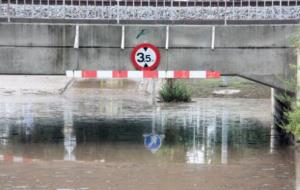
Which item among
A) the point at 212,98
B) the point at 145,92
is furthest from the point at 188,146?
the point at 145,92

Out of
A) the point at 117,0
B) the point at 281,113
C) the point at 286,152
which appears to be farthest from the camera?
the point at 281,113

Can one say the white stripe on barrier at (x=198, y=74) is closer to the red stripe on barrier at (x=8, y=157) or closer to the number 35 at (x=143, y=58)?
the number 35 at (x=143, y=58)

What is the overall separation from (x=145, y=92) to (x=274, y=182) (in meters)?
23.1

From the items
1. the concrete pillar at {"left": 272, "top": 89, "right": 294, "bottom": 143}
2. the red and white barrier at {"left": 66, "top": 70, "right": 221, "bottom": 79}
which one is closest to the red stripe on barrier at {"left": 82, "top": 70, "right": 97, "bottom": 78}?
the red and white barrier at {"left": 66, "top": 70, "right": 221, "bottom": 79}

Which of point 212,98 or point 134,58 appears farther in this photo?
point 212,98

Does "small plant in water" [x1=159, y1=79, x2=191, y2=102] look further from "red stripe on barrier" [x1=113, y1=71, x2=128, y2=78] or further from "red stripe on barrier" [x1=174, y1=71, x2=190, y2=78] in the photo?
"red stripe on barrier" [x1=113, y1=71, x2=128, y2=78]

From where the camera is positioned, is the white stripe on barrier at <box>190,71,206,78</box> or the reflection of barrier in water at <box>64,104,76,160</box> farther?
the white stripe on barrier at <box>190,71,206,78</box>

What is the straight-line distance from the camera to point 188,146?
18938 millimetres

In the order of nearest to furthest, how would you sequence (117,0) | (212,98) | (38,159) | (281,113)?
(38,159)
(117,0)
(281,113)
(212,98)

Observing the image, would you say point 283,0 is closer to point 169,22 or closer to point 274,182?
point 169,22

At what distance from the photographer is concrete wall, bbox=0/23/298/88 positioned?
18.4m

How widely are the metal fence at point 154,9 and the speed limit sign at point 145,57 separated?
41.2 inches

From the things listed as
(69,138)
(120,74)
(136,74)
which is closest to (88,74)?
(120,74)

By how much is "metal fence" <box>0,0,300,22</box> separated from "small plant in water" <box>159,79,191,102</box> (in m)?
12.2
